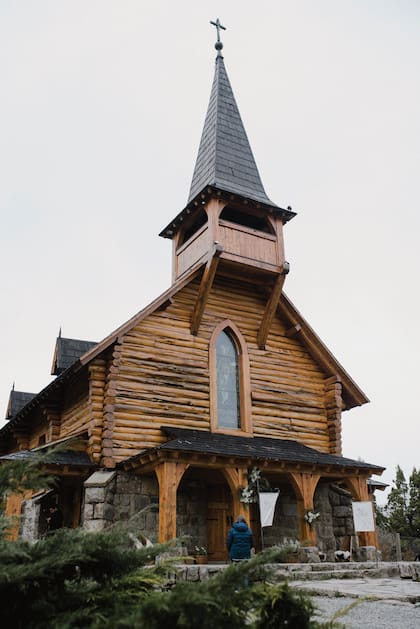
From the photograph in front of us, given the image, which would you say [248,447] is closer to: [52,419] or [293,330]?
[293,330]

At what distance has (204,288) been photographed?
17109 millimetres

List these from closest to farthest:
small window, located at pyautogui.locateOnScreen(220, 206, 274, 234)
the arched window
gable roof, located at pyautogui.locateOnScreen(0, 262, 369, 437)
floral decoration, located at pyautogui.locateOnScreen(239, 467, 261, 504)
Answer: floral decoration, located at pyautogui.locateOnScreen(239, 467, 261, 504) < gable roof, located at pyautogui.locateOnScreen(0, 262, 369, 437) < the arched window < small window, located at pyautogui.locateOnScreen(220, 206, 274, 234)

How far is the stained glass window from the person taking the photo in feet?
57.1

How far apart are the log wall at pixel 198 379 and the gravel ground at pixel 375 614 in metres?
7.61

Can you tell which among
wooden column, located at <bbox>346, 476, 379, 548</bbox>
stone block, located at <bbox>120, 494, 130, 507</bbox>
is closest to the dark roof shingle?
wooden column, located at <bbox>346, 476, 379, 548</bbox>

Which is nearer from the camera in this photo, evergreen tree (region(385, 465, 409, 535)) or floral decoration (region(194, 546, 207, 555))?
floral decoration (region(194, 546, 207, 555))

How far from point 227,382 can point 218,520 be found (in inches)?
150

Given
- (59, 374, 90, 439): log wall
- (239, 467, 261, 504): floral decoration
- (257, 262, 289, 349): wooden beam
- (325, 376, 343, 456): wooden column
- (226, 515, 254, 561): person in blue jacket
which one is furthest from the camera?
(325, 376, 343, 456): wooden column

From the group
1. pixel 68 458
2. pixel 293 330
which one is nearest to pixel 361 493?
pixel 293 330

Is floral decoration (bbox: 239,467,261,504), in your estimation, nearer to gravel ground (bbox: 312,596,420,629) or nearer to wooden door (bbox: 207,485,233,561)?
wooden door (bbox: 207,485,233,561)

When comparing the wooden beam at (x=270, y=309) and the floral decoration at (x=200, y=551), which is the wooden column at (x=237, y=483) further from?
the wooden beam at (x=270, y=309)

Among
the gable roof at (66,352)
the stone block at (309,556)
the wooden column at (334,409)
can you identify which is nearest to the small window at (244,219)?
the wooden column at (334,409)

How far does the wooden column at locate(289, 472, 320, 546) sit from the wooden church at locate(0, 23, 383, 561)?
3 cm

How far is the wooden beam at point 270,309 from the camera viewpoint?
18.1 m
